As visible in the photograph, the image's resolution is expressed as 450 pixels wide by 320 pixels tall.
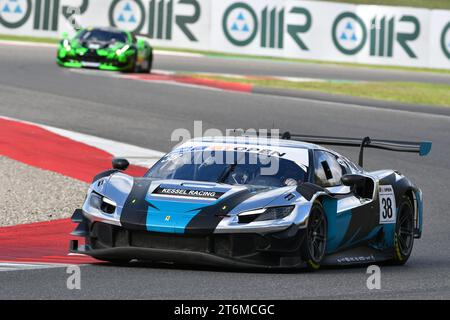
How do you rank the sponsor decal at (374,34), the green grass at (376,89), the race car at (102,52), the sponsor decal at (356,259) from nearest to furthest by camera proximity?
1. the sponsor decal at (356,259)
2. the green grass at (376,89)
3. the race car at (102,52)
4. the sponsor decal at (374,34)

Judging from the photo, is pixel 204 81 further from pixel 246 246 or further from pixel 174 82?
pixel 246 246

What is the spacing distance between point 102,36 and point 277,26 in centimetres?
1163

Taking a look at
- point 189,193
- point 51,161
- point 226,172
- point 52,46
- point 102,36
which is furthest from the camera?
point 52,46

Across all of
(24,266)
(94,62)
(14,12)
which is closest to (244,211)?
(24,266)

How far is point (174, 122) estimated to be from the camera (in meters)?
21.4

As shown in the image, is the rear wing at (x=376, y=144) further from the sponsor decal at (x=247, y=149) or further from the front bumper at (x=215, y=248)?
the front bumper at (x=215, y=248)

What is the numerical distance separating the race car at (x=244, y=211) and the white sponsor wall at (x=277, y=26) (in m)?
30.0

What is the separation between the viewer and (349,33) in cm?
4194

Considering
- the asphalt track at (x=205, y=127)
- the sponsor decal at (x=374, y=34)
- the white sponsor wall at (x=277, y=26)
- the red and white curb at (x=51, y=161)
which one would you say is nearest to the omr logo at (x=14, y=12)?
the white sponsor wall at (x=277, y=26)

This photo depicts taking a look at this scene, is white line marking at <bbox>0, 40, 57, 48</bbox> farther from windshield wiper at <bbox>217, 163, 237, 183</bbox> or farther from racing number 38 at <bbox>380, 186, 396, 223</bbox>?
Result: windshield wiper at <bbox>217, 163, 237, 183</bbox>

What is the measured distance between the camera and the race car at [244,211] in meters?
9.12

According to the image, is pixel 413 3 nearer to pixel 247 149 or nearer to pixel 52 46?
pixel 52 46

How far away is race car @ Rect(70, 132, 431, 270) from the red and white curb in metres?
0.67
